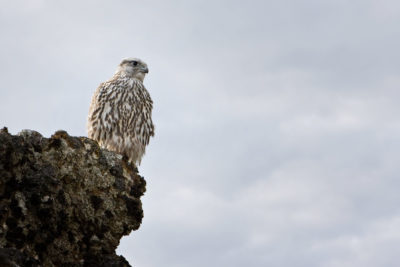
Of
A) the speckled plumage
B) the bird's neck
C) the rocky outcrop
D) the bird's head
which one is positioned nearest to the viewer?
the rocky outcrop

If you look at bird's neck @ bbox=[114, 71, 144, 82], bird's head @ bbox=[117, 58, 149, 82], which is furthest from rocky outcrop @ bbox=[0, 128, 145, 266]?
bird's head @ bbox=[117, 58, 149, 82]

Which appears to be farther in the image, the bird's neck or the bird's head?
the bird's head

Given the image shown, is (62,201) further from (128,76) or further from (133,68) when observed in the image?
(133,68)

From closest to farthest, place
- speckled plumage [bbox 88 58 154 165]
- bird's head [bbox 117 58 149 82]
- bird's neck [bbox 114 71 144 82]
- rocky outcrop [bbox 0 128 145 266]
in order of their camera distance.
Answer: rocky outcrop [bbox 0 128 145 266] < speckled plumage [bbox 88 58 154 165] < bird's neck [bbox 114 71 144 82] < bird's head [bbox 117 58 149 82]

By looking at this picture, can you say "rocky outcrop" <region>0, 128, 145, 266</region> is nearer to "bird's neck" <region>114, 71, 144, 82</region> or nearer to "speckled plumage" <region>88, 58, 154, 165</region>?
"speckled plumage" <region>88, 58, 154, 165</region>

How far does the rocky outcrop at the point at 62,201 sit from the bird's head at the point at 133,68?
15.3 ft

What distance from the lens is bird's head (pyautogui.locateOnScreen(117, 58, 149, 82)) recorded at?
11.3 m

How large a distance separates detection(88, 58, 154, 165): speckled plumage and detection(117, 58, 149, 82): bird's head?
29cm

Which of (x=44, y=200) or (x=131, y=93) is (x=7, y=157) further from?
(x=131, y=93)

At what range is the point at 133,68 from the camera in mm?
11391

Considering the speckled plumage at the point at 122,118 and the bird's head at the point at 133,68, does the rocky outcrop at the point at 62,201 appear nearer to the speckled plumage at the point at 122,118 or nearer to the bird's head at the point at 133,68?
the speckled plumage at the point at 122,118

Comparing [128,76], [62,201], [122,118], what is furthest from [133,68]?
[62,201]

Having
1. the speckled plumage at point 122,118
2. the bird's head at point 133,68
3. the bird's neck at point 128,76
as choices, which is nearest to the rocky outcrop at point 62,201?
the speckled plumage at point 122,118

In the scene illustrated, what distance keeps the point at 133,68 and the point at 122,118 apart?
4.73 feet
